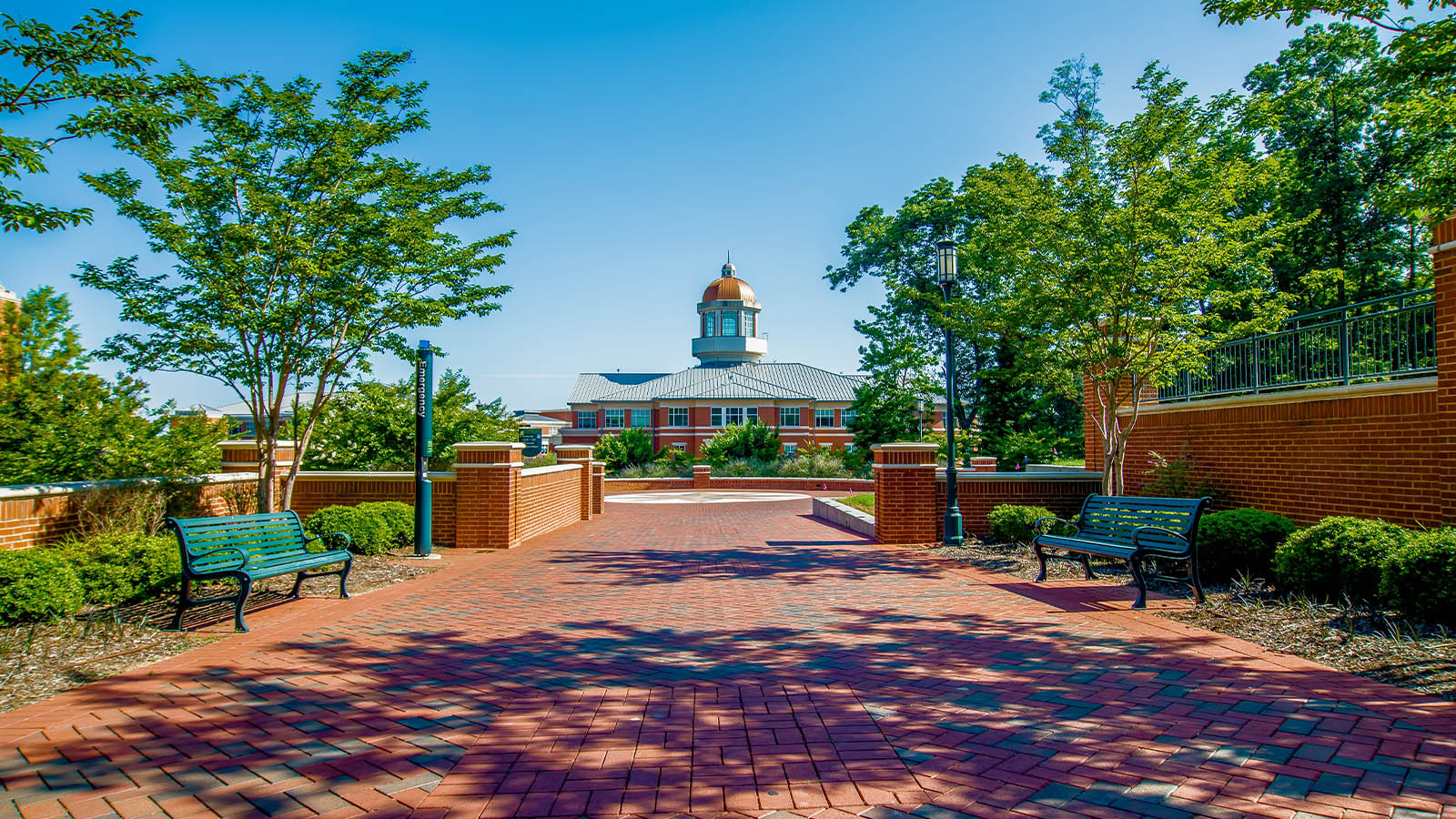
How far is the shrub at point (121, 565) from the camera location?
7.04 meters

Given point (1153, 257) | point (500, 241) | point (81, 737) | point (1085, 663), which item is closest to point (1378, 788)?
point (1085, 663)

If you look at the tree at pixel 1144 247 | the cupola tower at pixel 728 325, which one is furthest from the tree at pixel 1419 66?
the cupola tower at pixel 728 325

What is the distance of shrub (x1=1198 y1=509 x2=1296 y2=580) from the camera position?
28.1ft

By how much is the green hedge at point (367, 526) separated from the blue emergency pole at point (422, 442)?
1.55 feet

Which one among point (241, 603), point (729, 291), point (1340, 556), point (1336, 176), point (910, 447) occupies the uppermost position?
point (729, 291)

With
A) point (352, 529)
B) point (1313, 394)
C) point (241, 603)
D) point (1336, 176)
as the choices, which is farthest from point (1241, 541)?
point (1336, 176)

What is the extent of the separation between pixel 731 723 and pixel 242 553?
5.02 metres

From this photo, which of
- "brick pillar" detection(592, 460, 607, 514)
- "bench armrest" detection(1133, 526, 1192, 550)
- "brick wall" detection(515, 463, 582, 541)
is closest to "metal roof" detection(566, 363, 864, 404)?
"brick pillar" detection(592, 460, 607, 514)

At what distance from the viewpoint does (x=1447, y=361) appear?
7430 millimetres

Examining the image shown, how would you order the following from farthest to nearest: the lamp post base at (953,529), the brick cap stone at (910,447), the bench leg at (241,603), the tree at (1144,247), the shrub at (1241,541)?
the brick cap stone at (910,447), the lamp post base at (953,529), the tree at (1144,247), the shrub at (1241,541), the bench leg at (241,603)

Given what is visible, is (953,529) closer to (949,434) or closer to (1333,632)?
(949,434)

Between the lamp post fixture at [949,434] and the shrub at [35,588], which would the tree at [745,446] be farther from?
the shrub at [35,588]

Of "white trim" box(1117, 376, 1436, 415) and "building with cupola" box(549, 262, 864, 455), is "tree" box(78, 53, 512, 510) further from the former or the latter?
"building with cupola" box(549, 262, 864, 455)

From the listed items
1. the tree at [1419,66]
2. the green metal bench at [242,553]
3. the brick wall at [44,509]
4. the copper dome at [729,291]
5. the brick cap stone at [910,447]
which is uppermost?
the copper dome at [729,291]
